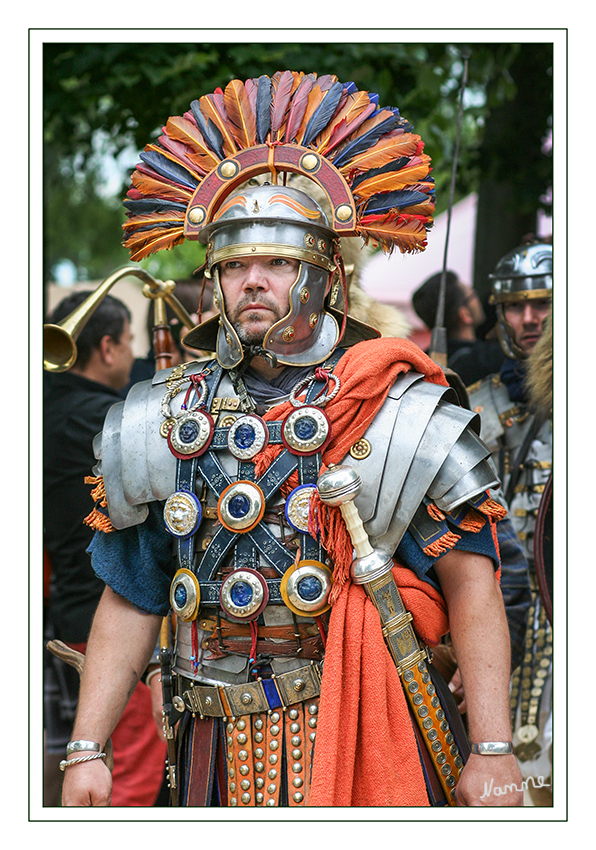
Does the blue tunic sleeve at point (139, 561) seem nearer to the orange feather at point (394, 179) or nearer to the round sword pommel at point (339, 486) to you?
the round sword pommel at point (339, 486)

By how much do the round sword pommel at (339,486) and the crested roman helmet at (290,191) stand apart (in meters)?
0.46

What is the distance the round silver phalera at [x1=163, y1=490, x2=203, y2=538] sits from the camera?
9.58 ft

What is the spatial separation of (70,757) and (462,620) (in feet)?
3.92

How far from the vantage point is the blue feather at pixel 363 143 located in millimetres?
3098

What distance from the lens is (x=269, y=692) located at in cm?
286

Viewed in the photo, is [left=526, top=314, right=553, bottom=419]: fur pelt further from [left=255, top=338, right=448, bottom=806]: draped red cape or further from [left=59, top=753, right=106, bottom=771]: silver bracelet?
[left=59, top=753, right=106, bottom=771]: silver bracelet

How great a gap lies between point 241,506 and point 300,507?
0.54ft

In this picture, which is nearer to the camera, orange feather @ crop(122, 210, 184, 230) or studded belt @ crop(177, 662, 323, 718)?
studded belt @ crop(177, 662, 323, 718)

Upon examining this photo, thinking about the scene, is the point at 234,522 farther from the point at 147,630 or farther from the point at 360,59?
the point at 360,59

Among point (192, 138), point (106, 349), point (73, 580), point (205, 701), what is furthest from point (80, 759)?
point (106, 349)

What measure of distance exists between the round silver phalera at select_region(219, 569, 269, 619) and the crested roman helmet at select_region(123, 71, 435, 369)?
0.64 metres

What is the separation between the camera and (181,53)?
238 inches

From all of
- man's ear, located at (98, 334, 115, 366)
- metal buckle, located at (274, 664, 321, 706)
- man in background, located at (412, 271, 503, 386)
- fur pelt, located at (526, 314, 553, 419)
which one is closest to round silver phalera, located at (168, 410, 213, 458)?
metal buckle, located at (274, 664, 321, 706)

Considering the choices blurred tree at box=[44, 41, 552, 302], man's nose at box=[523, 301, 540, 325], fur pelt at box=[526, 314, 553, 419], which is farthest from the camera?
blurred tree at box=[44, 41, 552, 302]
